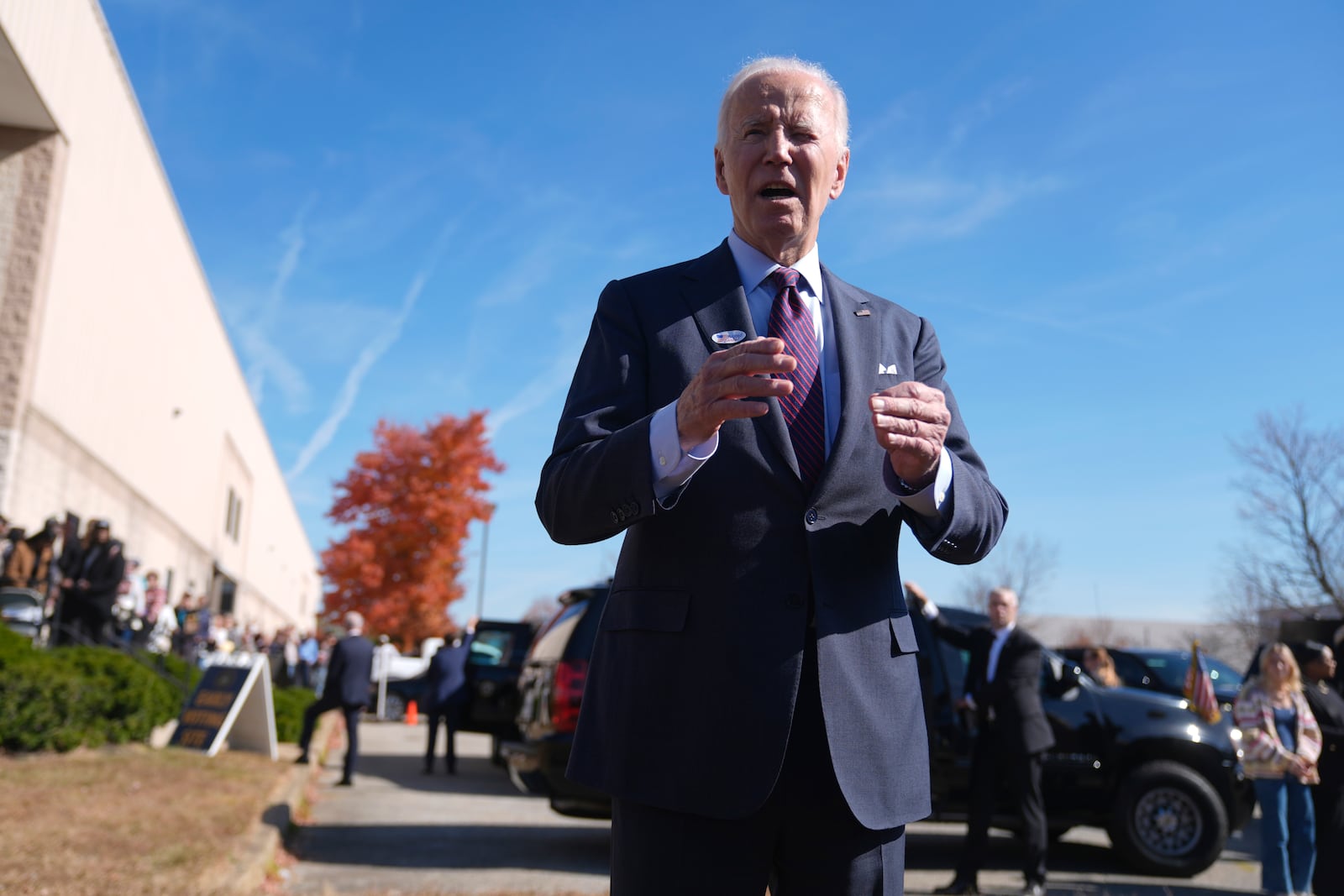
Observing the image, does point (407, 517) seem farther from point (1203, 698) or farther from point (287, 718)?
point (1203, 698)

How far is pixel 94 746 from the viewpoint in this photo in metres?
10.1

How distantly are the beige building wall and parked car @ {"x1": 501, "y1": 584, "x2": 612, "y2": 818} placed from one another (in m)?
13.6

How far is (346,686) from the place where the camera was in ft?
43.6

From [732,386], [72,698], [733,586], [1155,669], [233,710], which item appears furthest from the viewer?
[1155,669]

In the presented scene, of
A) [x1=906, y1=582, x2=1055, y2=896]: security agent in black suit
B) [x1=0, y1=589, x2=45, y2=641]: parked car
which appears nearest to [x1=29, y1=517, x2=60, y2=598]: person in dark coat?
[x1=0, y1=589, x2=45, y2=641]: parked car

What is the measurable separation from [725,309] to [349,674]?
1233 cm

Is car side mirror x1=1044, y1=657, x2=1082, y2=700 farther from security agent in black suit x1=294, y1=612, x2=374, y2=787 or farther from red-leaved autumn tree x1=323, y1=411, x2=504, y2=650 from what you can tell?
red-leaved autumn tree x1=323, y1=411, x2=504, y2=650

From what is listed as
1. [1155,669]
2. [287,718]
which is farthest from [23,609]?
[1155,669]

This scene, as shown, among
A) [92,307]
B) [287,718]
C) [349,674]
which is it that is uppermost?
Answer: [92,307]

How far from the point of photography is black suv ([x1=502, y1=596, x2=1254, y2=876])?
8.45 metres

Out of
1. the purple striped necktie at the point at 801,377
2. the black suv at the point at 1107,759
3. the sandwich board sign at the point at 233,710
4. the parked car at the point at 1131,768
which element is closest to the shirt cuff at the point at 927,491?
the purple striped necktie at the point at 801,377

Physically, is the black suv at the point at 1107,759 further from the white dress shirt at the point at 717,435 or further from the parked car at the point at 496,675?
the white dress shirt at the point at 717,435

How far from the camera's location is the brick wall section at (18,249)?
18.9 m

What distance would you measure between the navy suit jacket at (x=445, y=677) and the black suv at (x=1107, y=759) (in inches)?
211
